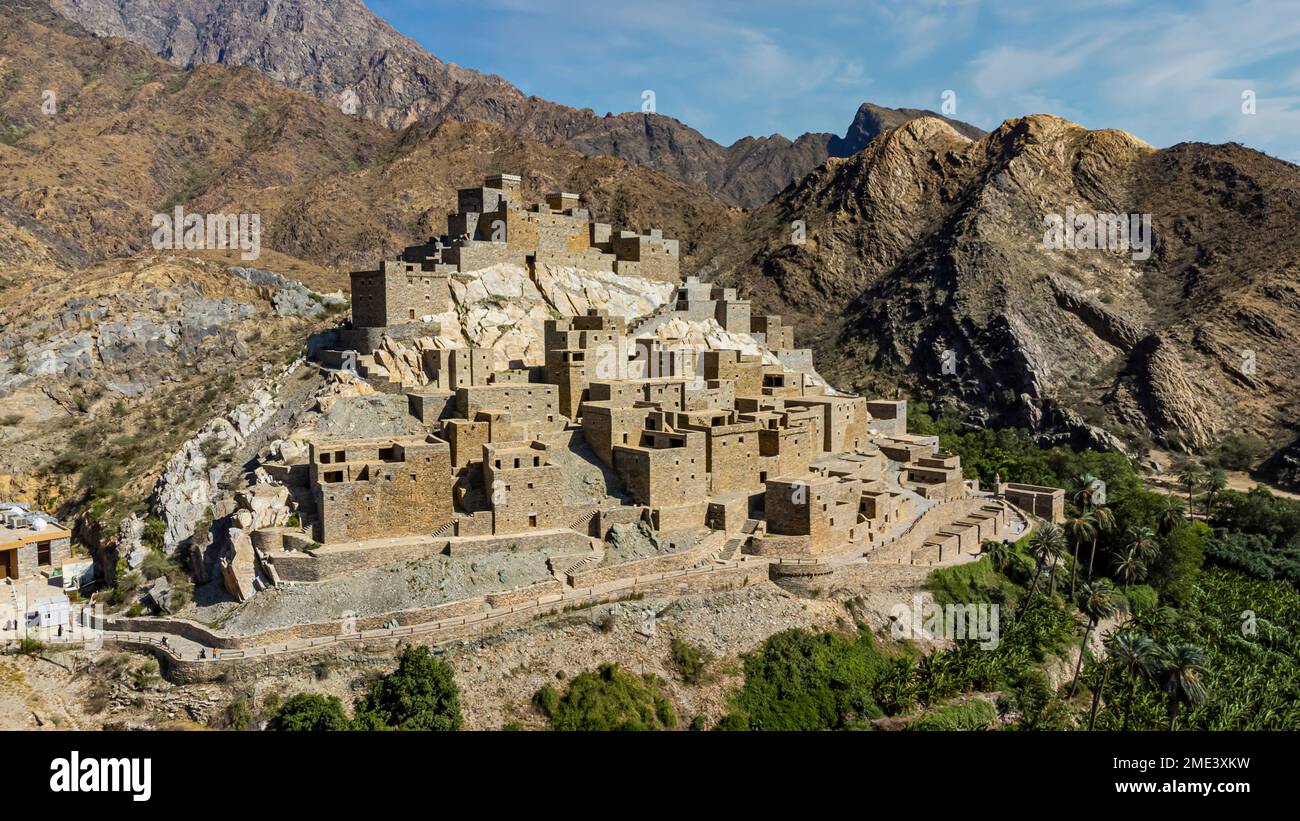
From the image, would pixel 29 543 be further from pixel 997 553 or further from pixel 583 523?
pixel 997 553

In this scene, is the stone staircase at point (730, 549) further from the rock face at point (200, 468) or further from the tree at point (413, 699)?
the rock face at point (200, 468)

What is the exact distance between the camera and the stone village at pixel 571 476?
25688 millimetres

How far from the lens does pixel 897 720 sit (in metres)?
27.2

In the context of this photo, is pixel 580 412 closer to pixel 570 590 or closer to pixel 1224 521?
pixel 570 590

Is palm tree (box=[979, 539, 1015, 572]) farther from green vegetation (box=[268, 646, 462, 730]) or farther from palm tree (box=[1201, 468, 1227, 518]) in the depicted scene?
palm tree (box=[1201, 468, 1227, 518])

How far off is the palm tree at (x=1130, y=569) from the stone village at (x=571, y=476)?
4412mm

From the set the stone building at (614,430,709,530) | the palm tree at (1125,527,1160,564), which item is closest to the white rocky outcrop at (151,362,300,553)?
the stone building at (614,430,709,530)

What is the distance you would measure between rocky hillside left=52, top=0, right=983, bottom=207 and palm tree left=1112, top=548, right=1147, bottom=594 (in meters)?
117

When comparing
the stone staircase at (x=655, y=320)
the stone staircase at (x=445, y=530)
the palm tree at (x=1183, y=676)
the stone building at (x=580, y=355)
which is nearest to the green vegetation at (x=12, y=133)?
the stone staircase at (x=655, y=320)

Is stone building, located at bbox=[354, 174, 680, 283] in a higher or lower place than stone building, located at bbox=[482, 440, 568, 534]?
higher

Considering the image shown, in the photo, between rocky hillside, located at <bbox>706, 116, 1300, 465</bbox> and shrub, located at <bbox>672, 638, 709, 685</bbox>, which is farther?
rocky hillside, located at <bbox>706, 116, 1300, 465</bbox>

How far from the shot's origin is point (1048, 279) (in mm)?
79812

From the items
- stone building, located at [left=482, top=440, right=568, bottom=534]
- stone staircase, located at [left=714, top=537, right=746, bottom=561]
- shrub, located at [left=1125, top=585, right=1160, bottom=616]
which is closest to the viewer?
stone building, located at [left=482, top=440, right=568, bottom=534]

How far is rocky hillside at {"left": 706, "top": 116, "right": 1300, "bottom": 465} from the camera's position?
70.0 m
